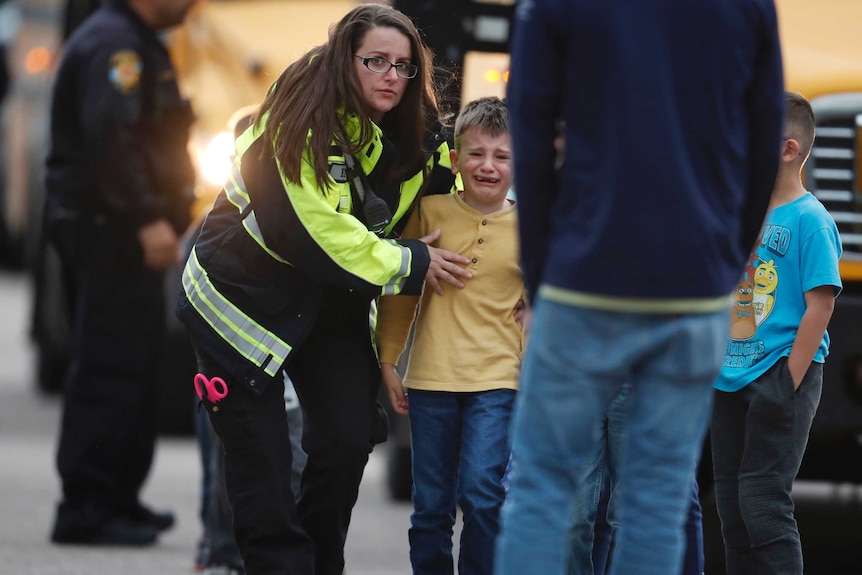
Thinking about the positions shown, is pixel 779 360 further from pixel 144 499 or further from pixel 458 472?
pixel 144 499

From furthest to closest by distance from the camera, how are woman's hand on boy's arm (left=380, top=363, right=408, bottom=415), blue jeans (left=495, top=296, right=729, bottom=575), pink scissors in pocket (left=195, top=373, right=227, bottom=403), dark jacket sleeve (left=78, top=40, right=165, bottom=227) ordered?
1. dark jacket sleeve (left=78, top=40, right=165, bottom=227)
2. woman's hand on boy's arm (left=380, top=363, right=408, bottom=415)
3. pink scissors in pocket (left=195, top=373, right=227, bottom=403)
4. blue jeans (left=495, top=296, right=729, bottom=575)

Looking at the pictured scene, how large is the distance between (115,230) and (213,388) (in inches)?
86.5

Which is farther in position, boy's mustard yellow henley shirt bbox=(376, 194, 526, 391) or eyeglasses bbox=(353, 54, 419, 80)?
boy's mustard yellow henley shirt bbox=(376, 194, 526, 391)

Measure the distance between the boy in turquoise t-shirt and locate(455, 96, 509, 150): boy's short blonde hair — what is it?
0.70 metres

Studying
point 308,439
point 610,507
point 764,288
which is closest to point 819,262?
point 764,288

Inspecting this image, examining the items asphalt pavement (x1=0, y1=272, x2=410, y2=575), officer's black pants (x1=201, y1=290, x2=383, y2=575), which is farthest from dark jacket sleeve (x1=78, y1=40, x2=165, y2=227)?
officer's black pants (x1=201, y1=290, x2=383, y2=575)

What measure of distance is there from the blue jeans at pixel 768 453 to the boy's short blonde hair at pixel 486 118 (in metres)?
0.89

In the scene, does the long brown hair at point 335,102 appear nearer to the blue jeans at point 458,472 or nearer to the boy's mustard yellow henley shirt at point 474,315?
the boy's mustard yellow henley shirt at point 474,315

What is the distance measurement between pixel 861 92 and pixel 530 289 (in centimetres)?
256

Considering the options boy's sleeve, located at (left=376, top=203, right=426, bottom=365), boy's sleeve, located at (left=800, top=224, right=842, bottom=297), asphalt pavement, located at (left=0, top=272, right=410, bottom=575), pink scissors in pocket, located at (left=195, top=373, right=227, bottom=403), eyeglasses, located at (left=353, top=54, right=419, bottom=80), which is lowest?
asphalt pavement, located at (left=0, top=272, right=410, bottom=575)

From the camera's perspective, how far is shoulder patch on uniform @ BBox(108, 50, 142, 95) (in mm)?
6137

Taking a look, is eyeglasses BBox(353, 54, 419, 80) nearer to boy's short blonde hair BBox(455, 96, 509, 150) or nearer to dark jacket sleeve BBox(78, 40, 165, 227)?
boy's short blonde hair BBox(455, 96, 509, 150)

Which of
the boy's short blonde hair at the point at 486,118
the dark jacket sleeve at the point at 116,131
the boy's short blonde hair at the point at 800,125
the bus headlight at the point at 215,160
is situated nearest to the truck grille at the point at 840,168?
the boy's short blonde hair at the point at 800,125

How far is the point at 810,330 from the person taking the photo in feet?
13.3
